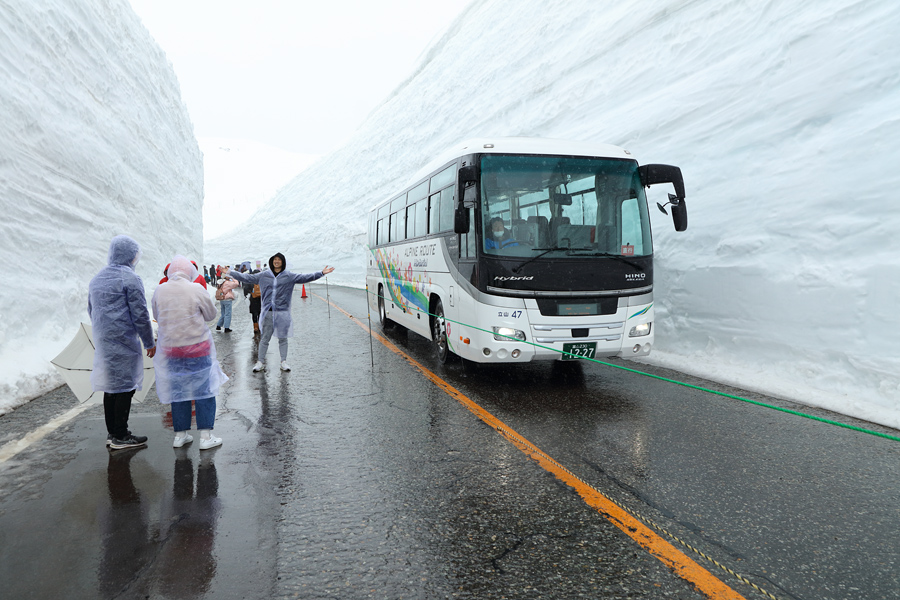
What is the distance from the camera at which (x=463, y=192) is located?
6570mm

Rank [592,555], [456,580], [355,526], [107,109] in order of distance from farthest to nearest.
→ [107,109] < [355,526] < [592,555] < [456,580]

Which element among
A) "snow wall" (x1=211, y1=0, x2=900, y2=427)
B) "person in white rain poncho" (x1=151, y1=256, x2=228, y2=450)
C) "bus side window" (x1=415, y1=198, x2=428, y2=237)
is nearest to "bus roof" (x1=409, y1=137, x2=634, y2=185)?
"bus side window" (x1=415, y1=198, x2=428, y2=237)

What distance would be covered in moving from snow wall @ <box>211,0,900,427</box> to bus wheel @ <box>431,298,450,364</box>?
3390mm

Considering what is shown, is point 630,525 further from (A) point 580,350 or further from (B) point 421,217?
(B) point 421,217

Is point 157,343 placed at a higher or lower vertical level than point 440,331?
higher

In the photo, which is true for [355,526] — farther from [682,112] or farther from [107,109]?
[107,109]

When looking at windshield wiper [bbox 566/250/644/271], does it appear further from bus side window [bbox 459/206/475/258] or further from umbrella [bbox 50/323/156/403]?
umbrella [bbox 50/323/156/403]

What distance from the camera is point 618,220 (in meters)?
6.71

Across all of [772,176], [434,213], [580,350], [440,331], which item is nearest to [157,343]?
[440,331]

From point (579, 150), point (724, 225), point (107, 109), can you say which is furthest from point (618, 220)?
point (107, 109)

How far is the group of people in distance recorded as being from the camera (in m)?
4.51

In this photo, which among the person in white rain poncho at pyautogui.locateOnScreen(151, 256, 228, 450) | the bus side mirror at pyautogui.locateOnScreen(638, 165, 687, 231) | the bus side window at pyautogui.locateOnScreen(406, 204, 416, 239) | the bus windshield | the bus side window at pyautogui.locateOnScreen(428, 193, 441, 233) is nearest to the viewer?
the person in white rain poncho at pyautogui.locateOnScreen(151, 256, 228, 450)

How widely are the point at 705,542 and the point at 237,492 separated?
2.99m

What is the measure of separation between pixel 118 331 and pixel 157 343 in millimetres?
315
